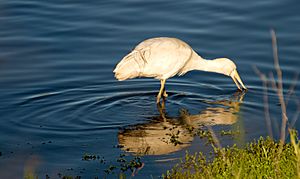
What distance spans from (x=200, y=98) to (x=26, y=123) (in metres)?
2.77

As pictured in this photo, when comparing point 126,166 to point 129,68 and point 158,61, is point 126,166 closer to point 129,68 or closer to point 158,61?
point 129,68

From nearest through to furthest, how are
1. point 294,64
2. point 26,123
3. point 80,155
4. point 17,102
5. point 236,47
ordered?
point 80,155, point 26,123, point 17,102, point 294,64, point 236,47

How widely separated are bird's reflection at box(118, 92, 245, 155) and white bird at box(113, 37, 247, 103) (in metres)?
0.50

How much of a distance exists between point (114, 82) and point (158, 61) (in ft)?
4.05

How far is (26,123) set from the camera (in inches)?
448

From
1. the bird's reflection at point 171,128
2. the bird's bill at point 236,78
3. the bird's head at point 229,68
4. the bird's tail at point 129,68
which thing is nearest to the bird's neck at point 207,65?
the bird's head at point 229,68

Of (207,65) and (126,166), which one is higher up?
(207,65)

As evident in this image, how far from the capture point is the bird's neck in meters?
12.8

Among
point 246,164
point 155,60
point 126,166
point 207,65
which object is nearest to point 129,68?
point 155,60

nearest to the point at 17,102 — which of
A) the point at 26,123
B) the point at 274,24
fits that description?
the point at 26,123

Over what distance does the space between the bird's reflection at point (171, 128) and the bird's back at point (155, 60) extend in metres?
0.54

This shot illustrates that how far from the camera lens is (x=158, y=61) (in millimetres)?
12234

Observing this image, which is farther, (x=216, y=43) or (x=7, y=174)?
(x=216, y=43)

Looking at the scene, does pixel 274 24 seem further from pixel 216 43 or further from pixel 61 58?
pixel 61 58
